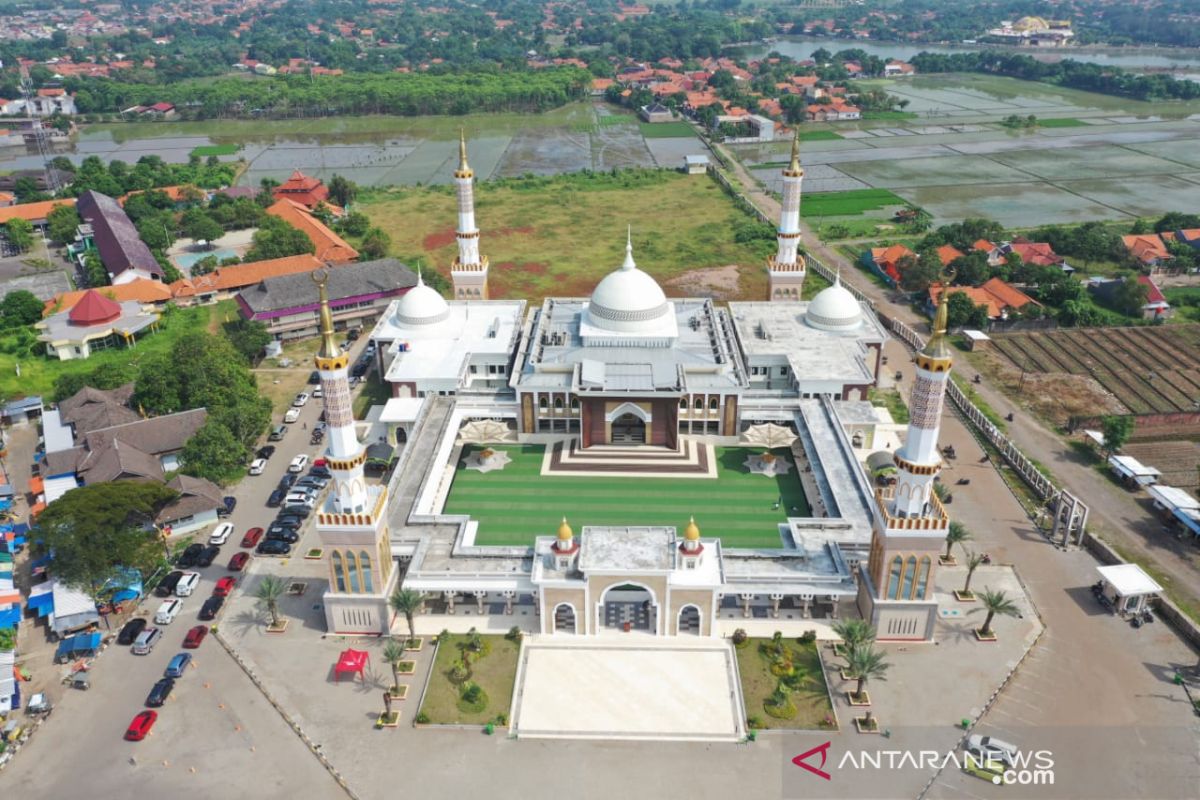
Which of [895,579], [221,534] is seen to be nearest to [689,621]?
[895,579]

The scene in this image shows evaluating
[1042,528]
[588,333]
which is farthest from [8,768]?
[1042,528]

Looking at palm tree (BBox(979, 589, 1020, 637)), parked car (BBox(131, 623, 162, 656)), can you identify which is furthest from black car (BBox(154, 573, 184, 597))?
palm tree (BBox(979, 589, 1020, 637))

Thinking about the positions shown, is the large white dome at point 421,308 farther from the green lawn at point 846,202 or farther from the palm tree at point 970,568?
the green lawn at point 846,202

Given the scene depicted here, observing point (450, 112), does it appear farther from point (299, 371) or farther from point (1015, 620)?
point (1015, 620)

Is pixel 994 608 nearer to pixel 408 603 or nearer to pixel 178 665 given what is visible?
pixel 408 603

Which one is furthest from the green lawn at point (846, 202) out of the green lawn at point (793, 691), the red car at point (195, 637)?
the red car at point (195, 637)

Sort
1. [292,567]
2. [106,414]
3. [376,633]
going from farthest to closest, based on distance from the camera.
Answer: [106,414] → [292,567] → [376,633]
